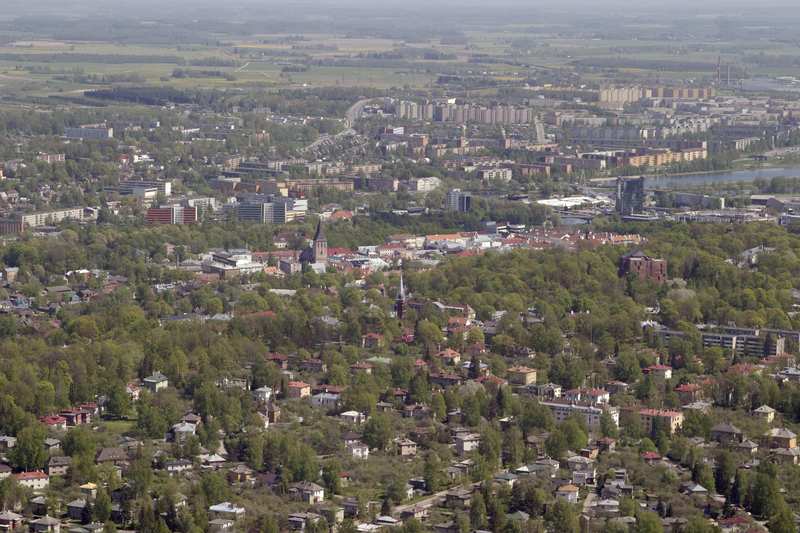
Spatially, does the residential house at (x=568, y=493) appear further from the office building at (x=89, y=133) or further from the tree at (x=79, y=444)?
the office building at (x=89, y=133)

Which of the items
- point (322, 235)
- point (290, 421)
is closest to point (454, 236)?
point (322, 235)

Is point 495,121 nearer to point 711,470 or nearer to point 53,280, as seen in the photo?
point 53,280

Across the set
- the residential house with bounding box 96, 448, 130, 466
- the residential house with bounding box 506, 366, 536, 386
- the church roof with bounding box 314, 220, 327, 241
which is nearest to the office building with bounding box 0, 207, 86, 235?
the church roof with bounding box 314, 220, 327, 241

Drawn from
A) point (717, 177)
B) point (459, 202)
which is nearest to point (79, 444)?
point (459, 202)

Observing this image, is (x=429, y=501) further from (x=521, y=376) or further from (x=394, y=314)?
(x=394, y=314)

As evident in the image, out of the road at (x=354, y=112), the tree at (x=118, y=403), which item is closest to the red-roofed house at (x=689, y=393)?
the tree at (x=118, y=403)
